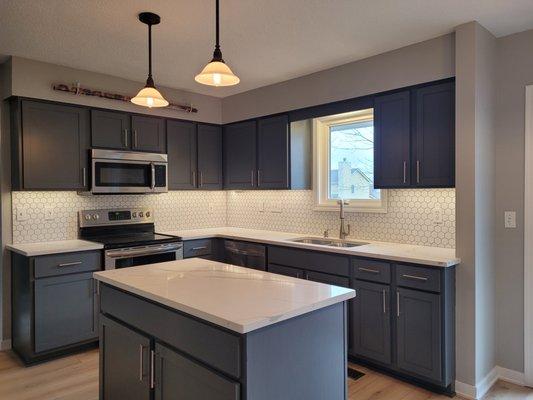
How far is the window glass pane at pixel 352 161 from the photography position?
375 cm

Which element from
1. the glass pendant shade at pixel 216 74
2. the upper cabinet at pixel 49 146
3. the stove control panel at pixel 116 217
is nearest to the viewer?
the glass pendant shade at pixel 216 74

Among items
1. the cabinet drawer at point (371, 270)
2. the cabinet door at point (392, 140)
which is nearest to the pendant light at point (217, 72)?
the cabinet door at point (392, 140)

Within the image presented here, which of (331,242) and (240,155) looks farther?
(240,155)

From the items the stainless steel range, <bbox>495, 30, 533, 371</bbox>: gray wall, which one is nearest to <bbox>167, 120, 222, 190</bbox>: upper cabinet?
the stainless steel range

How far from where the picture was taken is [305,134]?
4.19 metres

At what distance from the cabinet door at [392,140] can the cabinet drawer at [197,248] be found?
192cm

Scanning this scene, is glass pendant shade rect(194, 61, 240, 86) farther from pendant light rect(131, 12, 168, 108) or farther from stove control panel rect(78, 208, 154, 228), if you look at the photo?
stove control panel rect(78, 208, 154, 228)

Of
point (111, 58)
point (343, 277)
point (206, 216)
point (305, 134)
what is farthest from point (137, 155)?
point (343, 277)

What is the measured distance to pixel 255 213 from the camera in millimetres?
4820

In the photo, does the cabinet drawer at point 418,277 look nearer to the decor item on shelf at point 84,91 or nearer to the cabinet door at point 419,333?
the cabinet door at point 419,333

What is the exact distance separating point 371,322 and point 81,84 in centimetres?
330

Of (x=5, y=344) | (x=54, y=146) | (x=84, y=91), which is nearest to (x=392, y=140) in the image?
(x=84, y=91)

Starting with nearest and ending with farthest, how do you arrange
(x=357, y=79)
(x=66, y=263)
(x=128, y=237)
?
(x=66, y=263), (x=357, y=79), (x=128, y=237)

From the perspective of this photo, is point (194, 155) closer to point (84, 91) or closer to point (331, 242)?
point (84, 91)
